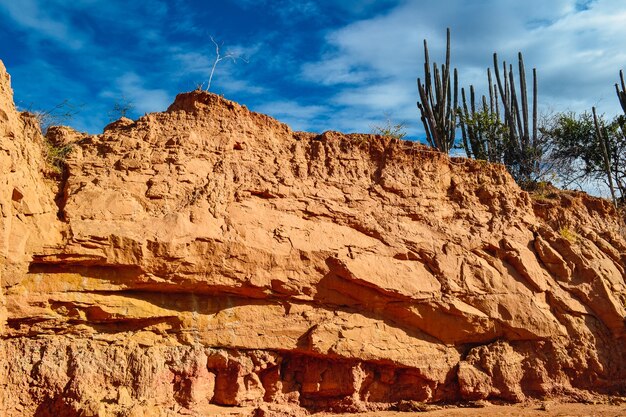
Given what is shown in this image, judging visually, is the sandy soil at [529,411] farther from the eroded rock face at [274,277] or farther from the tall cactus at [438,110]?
the tall cactus at [438,110]

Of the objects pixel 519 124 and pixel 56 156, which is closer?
pixel 56 156

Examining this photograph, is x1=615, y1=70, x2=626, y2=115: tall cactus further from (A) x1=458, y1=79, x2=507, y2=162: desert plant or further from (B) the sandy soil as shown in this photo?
(B) the sandy soil

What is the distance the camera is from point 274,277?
7.29m

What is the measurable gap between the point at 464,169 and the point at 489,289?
2.25 m

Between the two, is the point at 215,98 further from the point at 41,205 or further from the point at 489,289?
the point at 489,289

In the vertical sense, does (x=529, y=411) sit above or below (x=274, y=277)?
below

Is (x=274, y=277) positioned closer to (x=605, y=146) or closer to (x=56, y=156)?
(x=56, y=156)

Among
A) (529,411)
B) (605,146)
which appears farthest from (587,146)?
(529,411)

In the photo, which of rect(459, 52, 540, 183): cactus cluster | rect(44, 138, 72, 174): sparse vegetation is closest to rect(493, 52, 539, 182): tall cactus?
rect(459, 52, 540, 183): cactus cluster

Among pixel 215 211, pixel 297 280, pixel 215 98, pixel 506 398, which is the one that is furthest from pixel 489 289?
pixel 215 98

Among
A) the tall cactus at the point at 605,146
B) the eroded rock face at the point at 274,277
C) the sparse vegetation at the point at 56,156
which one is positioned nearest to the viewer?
the eroded rock face at the point at 274,277

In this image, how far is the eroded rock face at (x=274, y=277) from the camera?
6.34 meters

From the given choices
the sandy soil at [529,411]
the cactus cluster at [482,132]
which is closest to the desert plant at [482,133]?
the cactus cluster at [482,132]

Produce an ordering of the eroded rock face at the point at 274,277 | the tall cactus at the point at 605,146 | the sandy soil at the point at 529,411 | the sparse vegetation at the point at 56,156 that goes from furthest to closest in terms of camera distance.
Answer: the tall cactus at the point at 605,146
the sandy soil at the point at 529,411
the sparse vegetation at the point at 56,156
the eroded rock face at the point at 274,277
